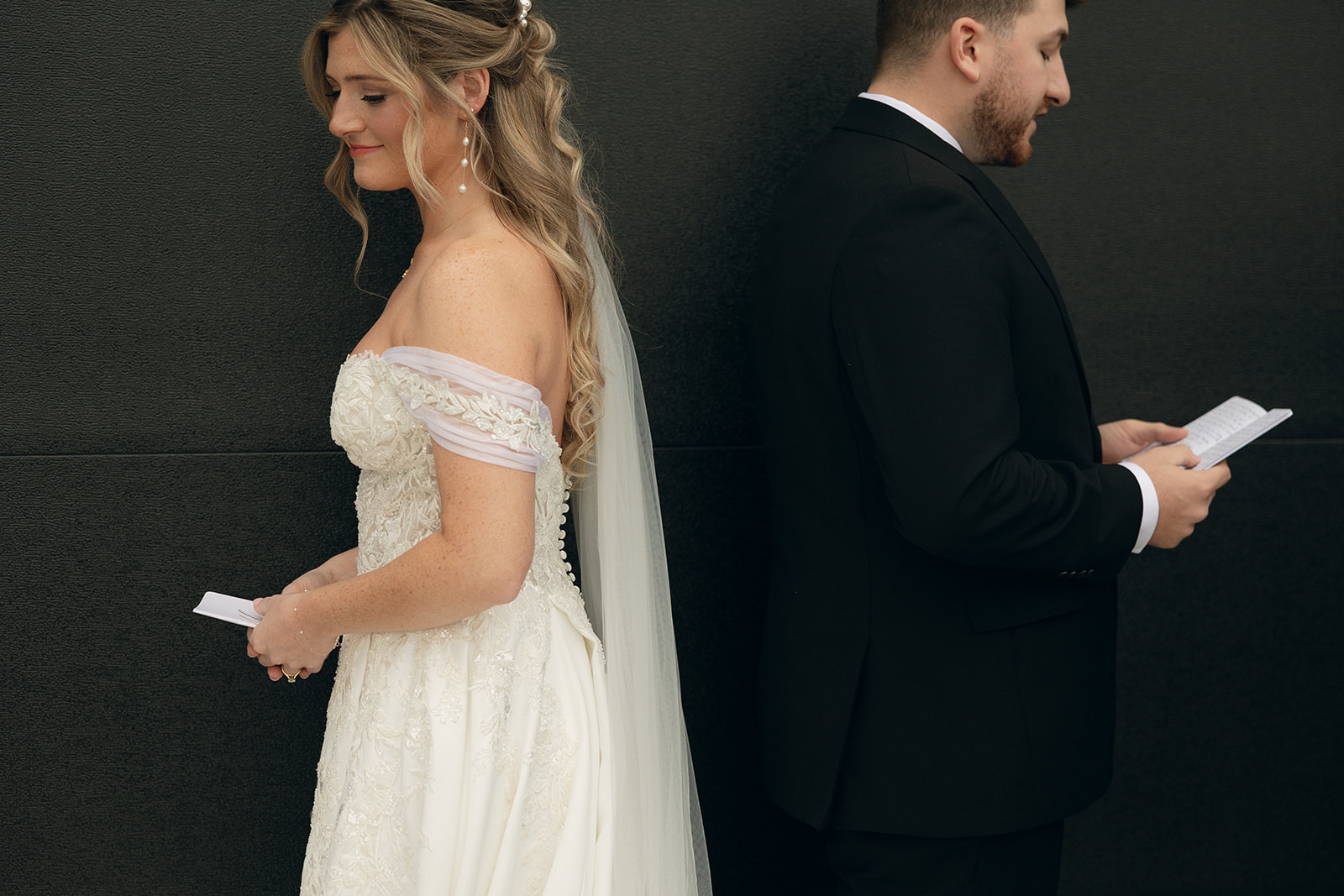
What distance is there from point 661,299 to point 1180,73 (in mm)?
1245

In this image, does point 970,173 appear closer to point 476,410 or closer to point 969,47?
point 969,47

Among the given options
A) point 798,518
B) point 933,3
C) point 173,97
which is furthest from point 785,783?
point 173,97

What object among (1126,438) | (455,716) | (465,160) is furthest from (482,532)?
(1126,438)

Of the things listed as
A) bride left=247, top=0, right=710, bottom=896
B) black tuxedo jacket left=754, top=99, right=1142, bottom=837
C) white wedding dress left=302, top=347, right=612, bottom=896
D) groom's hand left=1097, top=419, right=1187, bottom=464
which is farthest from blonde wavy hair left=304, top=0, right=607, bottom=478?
groom's hand left=1097, top=419, right=1187, bottom=464

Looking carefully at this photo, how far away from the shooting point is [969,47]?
151 centimetres

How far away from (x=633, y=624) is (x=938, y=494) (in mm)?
486

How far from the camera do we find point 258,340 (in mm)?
1924

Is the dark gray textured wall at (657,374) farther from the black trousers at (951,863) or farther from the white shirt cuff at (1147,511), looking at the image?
the white shirt cuff at (1147,511)

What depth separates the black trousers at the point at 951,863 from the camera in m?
1.44

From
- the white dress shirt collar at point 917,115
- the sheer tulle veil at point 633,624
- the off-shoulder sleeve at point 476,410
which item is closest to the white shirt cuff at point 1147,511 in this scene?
the white dress shirt collar at point 917,115

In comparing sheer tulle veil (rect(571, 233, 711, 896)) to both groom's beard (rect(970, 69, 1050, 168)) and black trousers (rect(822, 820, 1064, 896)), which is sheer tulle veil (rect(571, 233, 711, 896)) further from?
groom's beard (rect(970, 69, 1050, 168))

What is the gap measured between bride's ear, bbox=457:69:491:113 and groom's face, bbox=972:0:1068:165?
28.2 inches

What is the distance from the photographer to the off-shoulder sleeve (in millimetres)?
1246

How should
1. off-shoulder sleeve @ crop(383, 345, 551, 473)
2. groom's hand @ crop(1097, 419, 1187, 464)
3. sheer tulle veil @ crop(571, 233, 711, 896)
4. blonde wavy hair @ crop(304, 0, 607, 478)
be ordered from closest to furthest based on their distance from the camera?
off-shoulder sleeve @ crop(383, 345, 551, 473), blonde wavy hair @ crop(304, 0, 607, 478), sheer tulle veil @ crop(571, 233, 711, 896), groom's hand @ crop(1097, 419, 1187, 464)
